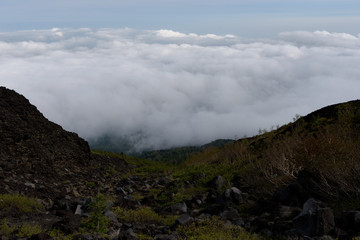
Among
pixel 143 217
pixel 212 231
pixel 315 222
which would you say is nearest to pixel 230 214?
pixel 212 231

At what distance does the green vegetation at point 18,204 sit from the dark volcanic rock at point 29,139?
393 cm

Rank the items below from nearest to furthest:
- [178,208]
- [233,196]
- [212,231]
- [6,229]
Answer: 1. [6,229]
2. [212,231]
3. [178,208]
4. [233,196]

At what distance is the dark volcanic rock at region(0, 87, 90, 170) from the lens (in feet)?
44.6

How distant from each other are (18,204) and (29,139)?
7.47m

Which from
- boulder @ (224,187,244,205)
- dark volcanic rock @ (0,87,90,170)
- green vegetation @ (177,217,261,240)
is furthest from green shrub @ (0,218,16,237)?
dark volcanic rock @ (0,87,90,170)

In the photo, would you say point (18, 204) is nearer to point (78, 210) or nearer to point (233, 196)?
point (78, 210)

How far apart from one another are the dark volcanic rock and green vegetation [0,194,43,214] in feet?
12.9

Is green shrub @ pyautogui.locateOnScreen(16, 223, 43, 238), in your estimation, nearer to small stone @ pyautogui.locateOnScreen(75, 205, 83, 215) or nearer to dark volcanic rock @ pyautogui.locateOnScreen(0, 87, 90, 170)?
small stone @ pyautogui.locateOnScreen(75, 205, 83, 215)

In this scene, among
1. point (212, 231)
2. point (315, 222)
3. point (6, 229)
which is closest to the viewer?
point (6, 229)

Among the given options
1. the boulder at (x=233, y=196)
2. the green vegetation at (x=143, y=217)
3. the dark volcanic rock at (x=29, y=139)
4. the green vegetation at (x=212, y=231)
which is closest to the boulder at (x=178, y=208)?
the green vegetation at (x=143, y=217)

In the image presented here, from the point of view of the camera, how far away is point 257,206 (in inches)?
357

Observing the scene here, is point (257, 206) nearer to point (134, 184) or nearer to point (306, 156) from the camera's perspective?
point (306, 156)

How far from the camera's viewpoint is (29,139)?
14.9 meters

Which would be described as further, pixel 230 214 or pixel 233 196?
pixel 233 196
